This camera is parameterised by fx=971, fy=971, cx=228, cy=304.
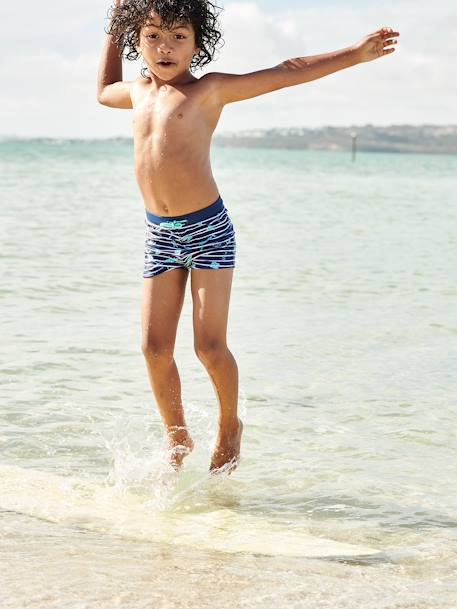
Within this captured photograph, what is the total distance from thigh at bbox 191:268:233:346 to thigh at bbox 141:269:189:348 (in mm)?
109

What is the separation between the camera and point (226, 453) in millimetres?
4680

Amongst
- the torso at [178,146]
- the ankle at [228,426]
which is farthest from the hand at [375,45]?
the ankle at [228,426]

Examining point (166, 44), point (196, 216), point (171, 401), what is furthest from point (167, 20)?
point (171, 401)

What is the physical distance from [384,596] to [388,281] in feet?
27.4

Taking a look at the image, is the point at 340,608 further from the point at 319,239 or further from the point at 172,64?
the point at 319,239

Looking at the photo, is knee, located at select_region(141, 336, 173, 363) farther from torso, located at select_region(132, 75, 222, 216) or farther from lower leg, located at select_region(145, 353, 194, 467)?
torso, located at select_region(132, 75, 222, 216)

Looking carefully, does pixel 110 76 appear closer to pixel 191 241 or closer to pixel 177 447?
pixel 191 241

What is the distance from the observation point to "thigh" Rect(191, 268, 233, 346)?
4398 mm

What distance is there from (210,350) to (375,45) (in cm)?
156

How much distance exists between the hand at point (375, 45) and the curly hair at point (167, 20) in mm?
676

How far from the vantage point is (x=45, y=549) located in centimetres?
364

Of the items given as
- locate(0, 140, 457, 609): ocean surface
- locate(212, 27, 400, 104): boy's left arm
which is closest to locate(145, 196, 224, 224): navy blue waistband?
locate(212, 27, 400, 104): boy's left arm

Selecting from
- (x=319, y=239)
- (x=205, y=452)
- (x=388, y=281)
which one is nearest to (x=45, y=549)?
(x=205, y=452)

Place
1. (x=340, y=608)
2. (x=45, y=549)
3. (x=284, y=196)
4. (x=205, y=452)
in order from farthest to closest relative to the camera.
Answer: (x=284, y=196), (x=205, y=452), (x=45, y=549), (x=340, y=608)
